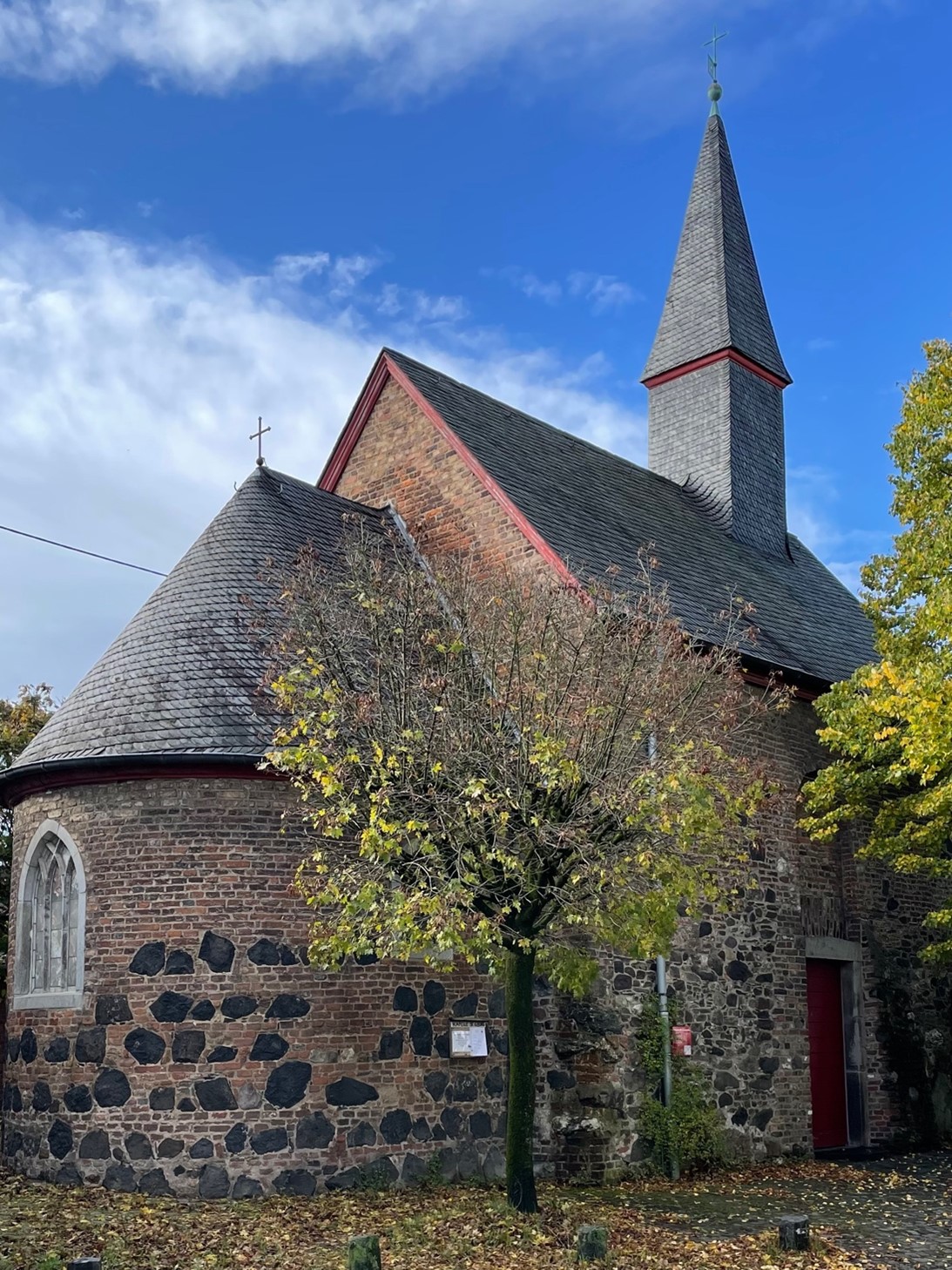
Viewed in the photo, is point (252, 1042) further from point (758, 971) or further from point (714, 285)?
point (714, 285)

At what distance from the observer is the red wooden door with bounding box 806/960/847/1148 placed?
16.0m

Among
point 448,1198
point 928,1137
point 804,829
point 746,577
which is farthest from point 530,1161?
point 746,577

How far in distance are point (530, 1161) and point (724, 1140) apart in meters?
4.68

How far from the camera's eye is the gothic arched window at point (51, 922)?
12.1 m

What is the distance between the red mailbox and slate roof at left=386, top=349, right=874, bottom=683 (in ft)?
14.1

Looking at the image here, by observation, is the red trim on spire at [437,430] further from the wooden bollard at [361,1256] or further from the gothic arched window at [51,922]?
the wooden bollard at [361,1256]

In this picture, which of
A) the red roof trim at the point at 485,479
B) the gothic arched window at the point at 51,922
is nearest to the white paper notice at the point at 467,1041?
the gothic arched window at the point at 51,922

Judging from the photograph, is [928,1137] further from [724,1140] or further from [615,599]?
[615,599]

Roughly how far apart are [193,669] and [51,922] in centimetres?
284

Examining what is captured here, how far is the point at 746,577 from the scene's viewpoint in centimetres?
1877

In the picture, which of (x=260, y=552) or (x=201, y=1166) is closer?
(x=201, y=1166)

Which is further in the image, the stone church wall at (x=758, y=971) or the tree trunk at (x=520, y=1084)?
the stone church wall at (x=758, y=971)

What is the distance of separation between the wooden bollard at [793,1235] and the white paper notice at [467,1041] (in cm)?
368

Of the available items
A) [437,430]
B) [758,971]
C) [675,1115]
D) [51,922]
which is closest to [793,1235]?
[675,1115]
